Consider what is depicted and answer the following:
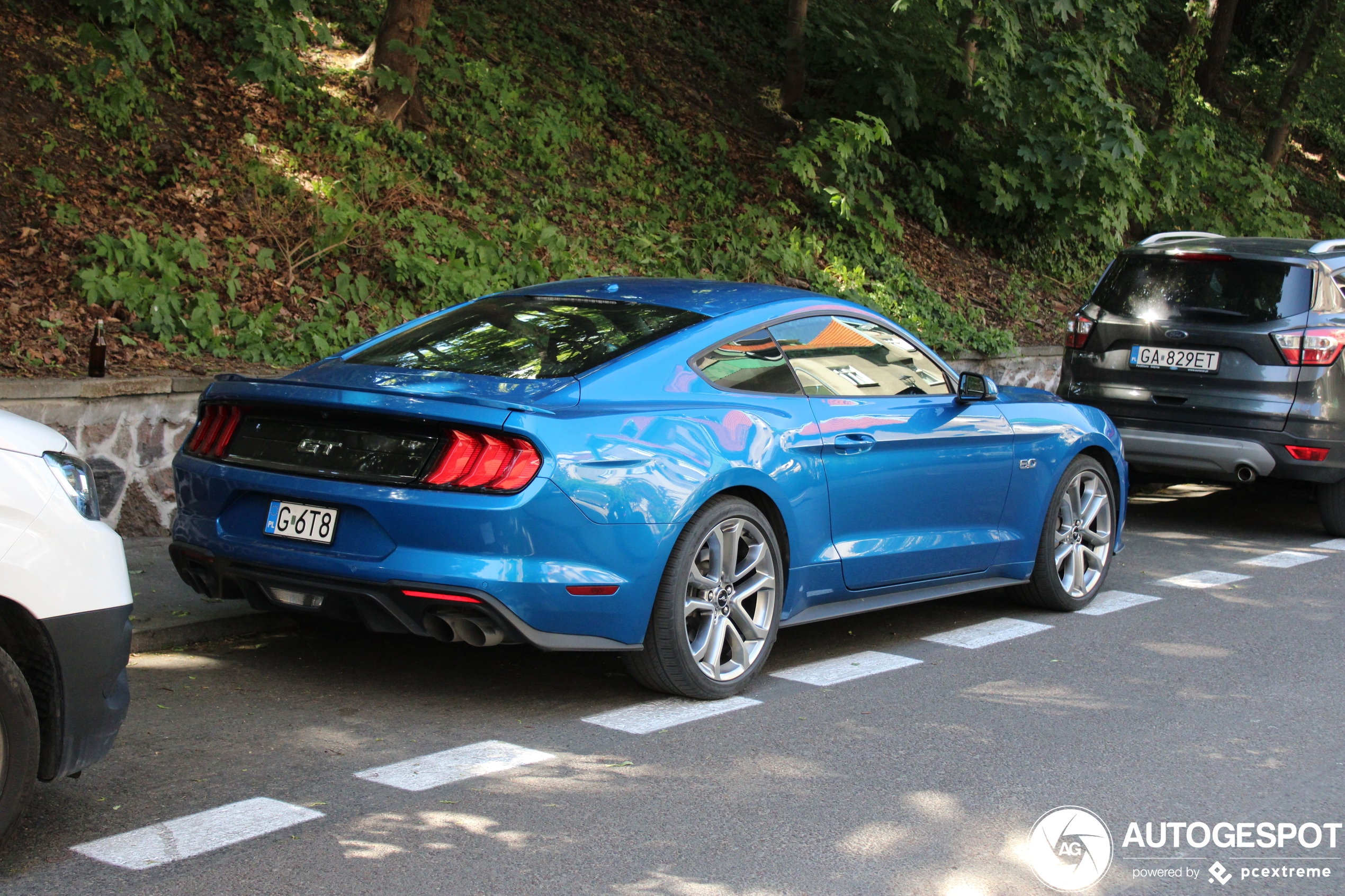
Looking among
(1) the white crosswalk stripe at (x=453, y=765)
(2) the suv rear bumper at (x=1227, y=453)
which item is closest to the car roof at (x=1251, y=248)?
(2) the suv rear bumper at (x=1227, y=453)

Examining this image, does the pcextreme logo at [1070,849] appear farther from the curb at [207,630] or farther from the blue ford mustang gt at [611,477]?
the curb at [207,630]

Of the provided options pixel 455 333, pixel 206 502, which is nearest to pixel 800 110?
pixel 455 333

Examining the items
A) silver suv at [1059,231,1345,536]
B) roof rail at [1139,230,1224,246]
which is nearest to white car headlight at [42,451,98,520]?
silver suv at [1059,231,1345,536]

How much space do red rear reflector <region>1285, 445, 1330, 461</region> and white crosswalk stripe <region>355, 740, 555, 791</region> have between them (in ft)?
20.2

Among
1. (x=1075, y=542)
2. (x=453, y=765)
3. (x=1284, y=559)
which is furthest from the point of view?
(x=1284, y=559)

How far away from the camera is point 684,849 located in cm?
389

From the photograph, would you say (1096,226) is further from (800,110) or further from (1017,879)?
(1017,879)

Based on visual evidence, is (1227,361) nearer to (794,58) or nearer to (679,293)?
(679,293)

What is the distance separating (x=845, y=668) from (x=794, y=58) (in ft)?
39.2

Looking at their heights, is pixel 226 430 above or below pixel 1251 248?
below

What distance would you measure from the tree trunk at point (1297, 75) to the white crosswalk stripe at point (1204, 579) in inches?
686

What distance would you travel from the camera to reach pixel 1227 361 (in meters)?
9.06

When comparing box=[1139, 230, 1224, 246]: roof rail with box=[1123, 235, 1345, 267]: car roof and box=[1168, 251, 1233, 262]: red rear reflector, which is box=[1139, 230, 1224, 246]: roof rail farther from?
box=[1168, 251, 1233, 262]: red rear reflector

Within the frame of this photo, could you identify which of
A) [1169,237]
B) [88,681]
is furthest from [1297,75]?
[88,681]
